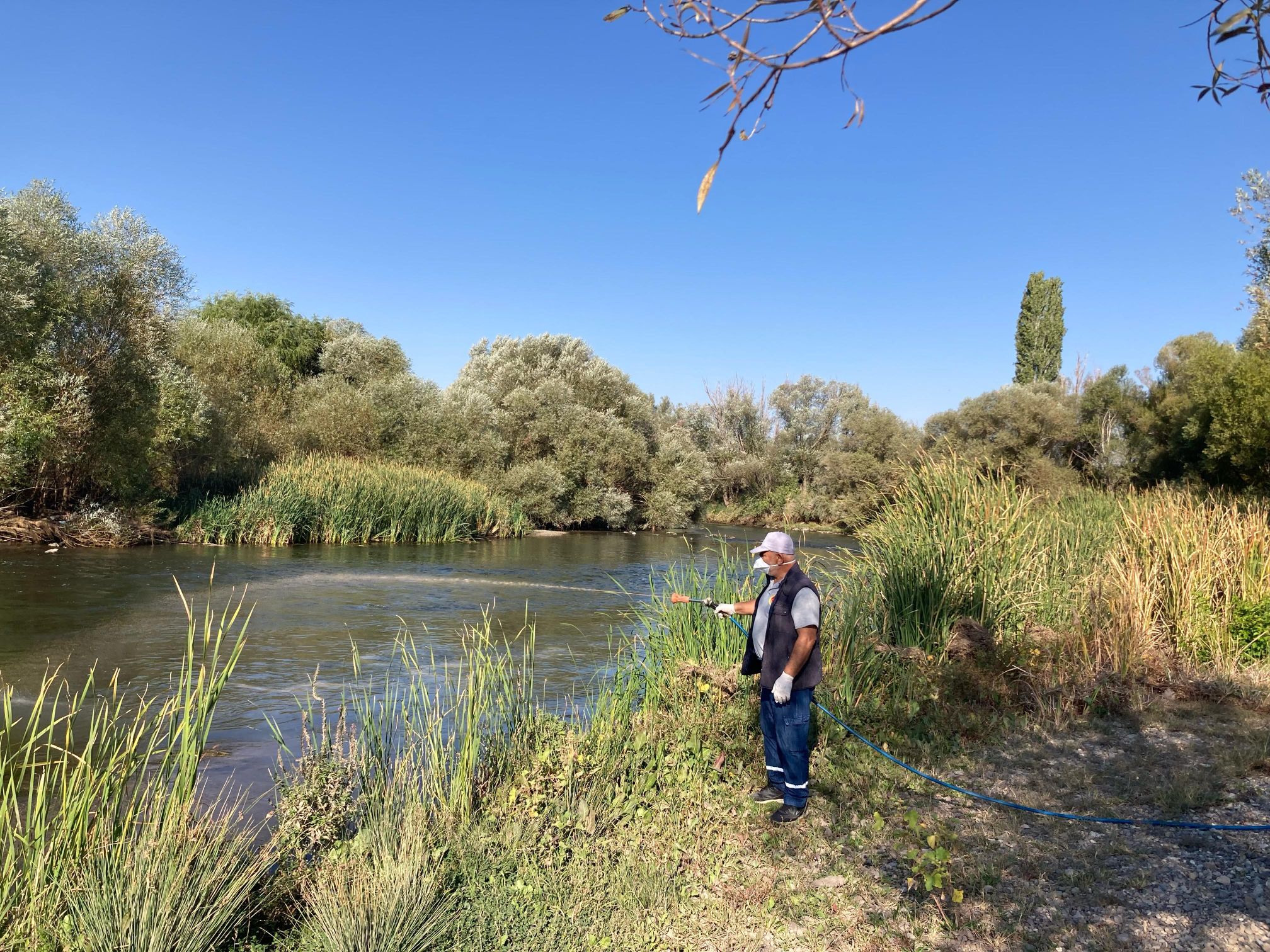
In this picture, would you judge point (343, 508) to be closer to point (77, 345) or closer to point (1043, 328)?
point (77, 345)

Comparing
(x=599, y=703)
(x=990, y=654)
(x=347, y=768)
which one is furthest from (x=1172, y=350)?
(x=347, y=768)

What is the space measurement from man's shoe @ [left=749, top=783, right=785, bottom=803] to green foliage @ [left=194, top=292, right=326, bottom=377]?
40095 mm

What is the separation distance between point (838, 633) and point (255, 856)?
5422mm

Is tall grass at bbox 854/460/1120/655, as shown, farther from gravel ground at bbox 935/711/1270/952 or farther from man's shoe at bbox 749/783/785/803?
man's shoe at bbox 749/783/785/803

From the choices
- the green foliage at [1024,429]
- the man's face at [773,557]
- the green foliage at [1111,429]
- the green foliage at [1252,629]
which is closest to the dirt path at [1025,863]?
the man's face at [773,557]

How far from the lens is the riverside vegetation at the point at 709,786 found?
12.8 feet

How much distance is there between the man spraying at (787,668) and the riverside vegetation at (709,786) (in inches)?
10.5

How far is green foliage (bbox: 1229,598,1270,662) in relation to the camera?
9.00 metres

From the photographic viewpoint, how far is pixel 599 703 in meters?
6.37

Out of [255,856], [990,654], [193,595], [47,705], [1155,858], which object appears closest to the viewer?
[255,856]

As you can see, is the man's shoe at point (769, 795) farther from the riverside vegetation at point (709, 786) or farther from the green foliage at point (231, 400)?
the green foliage at point (231, 400)

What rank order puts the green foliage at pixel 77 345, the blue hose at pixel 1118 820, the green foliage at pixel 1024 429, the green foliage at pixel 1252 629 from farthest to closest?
the green foliage at pixel 1024 429, the green foliage at pixel 77 345, the green foliage at pixel 1252 629, the blue hose at pixel 1118 820

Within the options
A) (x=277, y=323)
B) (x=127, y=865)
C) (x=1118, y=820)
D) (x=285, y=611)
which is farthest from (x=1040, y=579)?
(x=277, y=323)

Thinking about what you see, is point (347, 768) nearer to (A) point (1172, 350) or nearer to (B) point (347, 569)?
(B) point (347, 569)
